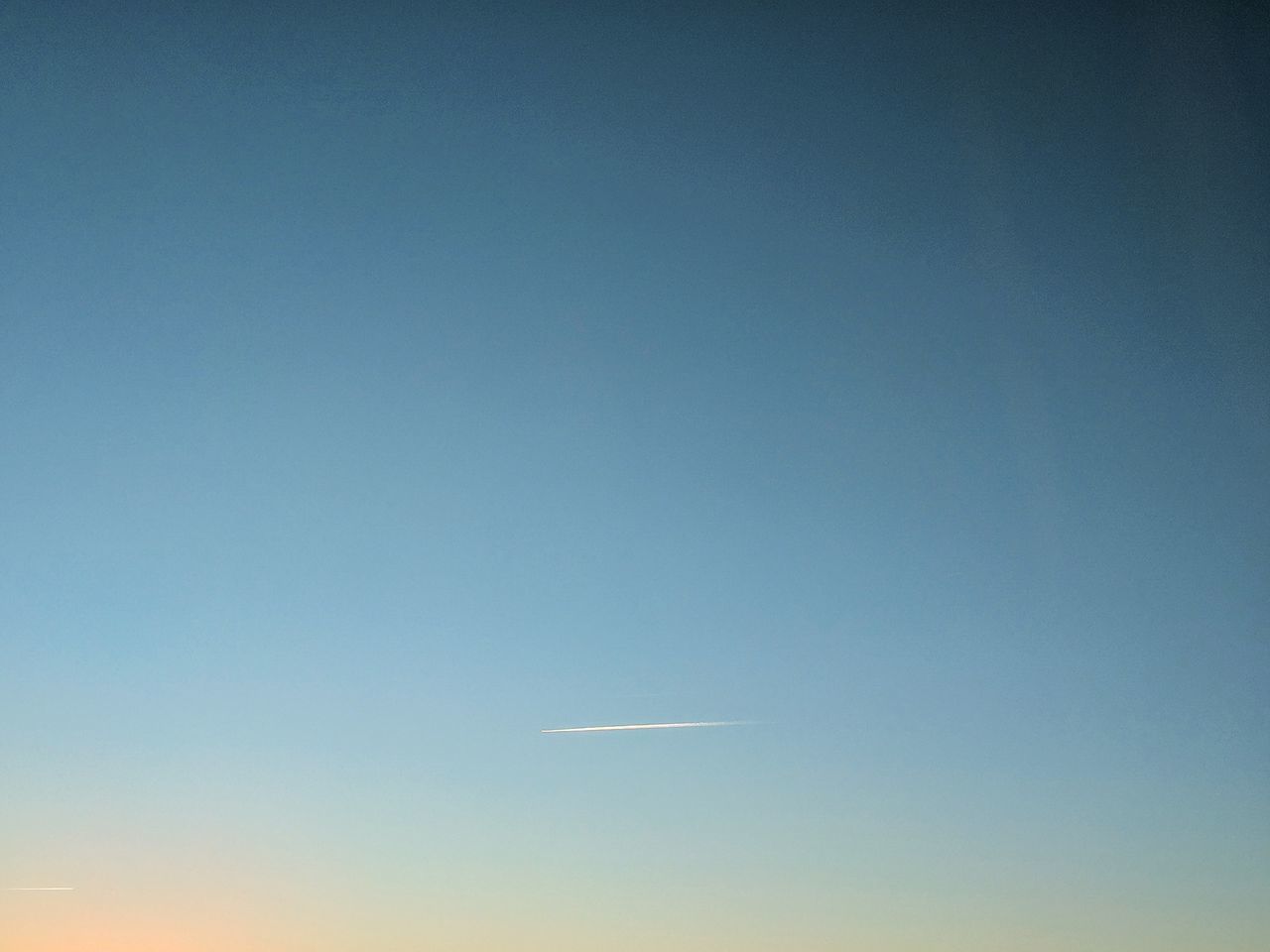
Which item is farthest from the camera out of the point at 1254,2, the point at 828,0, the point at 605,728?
the point at 605,728

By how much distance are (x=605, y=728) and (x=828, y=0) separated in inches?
358

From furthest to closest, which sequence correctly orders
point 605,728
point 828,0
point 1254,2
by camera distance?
point 605,728, point 828,0, point 1254,2

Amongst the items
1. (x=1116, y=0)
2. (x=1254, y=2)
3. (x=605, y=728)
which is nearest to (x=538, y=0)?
(x=1116, y=0)

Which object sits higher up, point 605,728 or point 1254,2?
point 1254,2

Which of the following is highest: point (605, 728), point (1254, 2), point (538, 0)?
point (538, 0)

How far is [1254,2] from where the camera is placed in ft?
42.3

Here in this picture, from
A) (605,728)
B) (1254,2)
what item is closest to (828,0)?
(1254,2)

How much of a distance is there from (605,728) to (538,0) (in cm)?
879

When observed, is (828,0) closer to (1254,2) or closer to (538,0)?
(538,0)

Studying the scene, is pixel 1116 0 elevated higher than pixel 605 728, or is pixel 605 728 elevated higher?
pixel 1116 0

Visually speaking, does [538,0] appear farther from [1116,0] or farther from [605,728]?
[605,728]

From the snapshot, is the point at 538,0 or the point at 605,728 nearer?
the point at 538,0

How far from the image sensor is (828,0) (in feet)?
45.3

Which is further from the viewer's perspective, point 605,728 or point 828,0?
point 605,728
